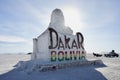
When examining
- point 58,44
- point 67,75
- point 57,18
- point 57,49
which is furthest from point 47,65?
point 57,18

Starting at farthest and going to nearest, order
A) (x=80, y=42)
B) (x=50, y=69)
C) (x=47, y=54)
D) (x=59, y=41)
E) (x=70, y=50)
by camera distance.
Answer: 1. (x=80, y=42)
2. (x=70, y=50)
3. (x=59, y=41)
4. (x=47, y=54)
5. (x=50, y=69)

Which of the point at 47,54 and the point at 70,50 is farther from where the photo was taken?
the point at 70,50

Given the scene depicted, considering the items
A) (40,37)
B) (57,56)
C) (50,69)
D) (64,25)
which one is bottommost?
(50,69)

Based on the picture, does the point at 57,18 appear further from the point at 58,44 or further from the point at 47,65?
the point at 47,65

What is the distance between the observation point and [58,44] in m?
19.5

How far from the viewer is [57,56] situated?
1917 cm

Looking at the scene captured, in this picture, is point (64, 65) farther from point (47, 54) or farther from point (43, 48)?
point (43, 48)

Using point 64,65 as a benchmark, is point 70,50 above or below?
above

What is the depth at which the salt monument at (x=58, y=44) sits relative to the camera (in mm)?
18734

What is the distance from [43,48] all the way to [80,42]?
6.66m

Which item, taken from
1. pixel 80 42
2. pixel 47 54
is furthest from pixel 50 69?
pixel 80 42

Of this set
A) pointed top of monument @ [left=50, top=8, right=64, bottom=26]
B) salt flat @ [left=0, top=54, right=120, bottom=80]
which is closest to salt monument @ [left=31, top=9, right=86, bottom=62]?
pointed top of monument @ [left=50, top=8, right=64, bottom=26]

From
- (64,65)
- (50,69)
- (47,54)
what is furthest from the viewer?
(47,54)

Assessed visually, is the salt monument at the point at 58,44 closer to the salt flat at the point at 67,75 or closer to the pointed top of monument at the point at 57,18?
the pointed top of monument at the point at 57,18
